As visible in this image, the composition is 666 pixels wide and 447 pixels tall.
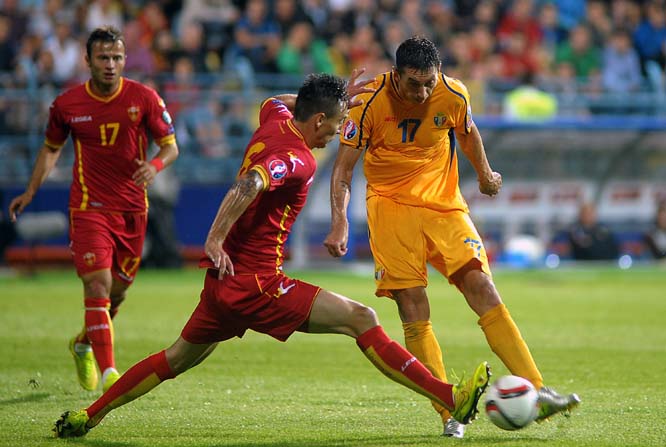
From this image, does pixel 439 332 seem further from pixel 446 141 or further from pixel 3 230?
pixel 3 230

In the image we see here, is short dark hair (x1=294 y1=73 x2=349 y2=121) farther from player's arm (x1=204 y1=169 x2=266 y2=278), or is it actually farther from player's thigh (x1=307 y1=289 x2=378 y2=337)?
player's thigh (x1=307 y1=289 x2=378 y2=337)

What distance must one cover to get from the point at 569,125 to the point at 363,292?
6592mm

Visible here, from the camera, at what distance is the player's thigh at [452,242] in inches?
284

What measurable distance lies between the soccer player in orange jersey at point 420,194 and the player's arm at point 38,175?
287 cm

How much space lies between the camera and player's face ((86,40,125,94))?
8.80 meters

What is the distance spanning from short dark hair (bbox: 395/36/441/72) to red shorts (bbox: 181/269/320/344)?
1526mm

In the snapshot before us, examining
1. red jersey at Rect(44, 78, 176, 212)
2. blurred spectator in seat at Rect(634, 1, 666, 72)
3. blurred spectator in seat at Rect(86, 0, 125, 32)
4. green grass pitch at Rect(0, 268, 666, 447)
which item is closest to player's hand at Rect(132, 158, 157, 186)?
red jersey at Rect(44, 78, 176, 212)

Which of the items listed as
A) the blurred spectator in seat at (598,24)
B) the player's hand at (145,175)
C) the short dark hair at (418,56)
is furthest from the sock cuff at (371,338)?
the blurred spectator in seat at (598,24)

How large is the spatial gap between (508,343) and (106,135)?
3734mm

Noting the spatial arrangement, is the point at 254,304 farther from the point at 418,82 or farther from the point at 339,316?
the point at 418,82

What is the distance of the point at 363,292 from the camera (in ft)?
52.4

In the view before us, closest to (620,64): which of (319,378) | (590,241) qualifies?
(590,241)

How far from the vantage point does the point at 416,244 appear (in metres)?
7.34

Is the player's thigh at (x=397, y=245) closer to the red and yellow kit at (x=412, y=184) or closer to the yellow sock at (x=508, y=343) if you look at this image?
the red and yellow kit at (x=412, y=184)
